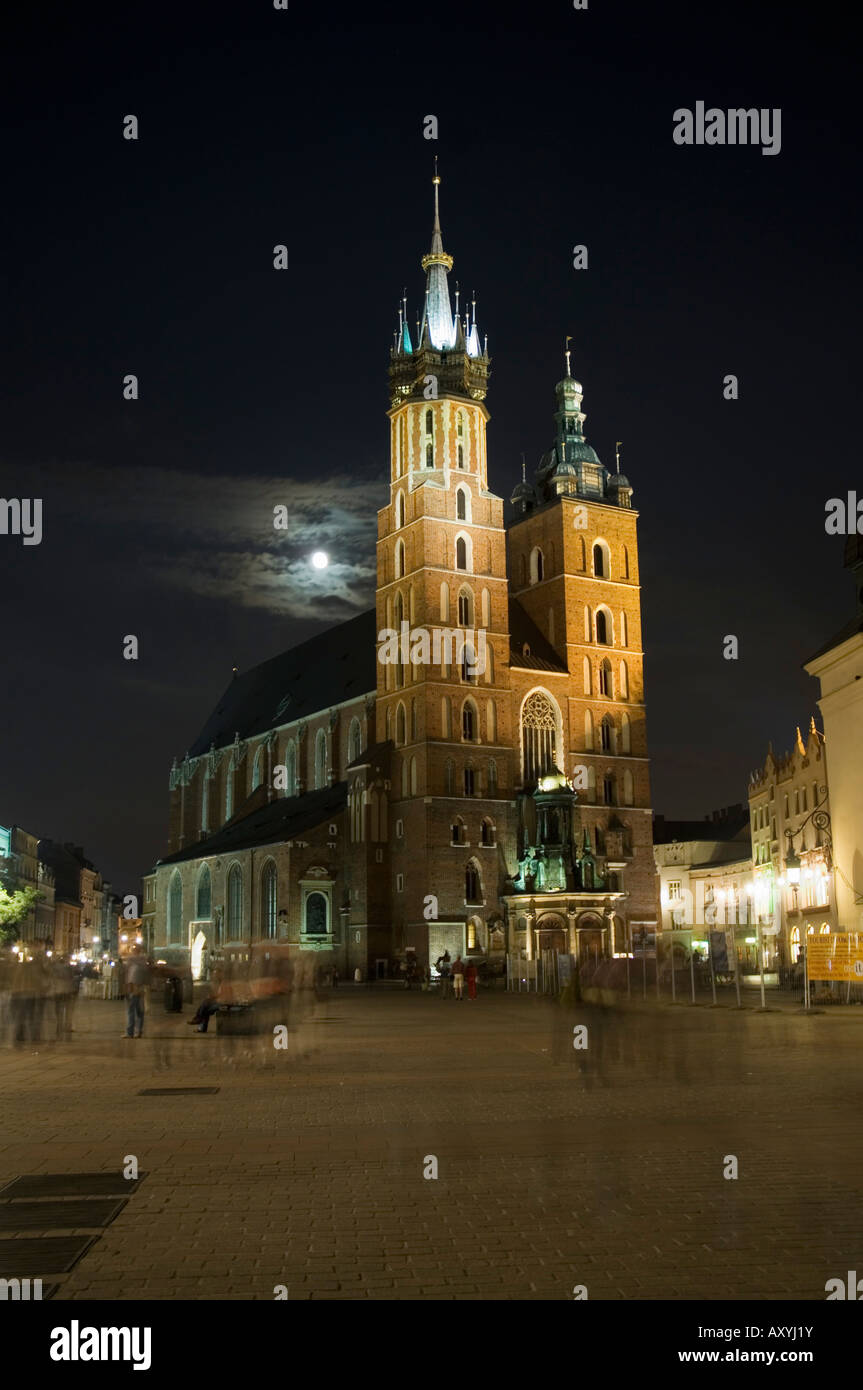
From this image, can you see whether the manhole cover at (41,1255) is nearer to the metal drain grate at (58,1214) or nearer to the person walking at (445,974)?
the metal drain grate at (58,1214)

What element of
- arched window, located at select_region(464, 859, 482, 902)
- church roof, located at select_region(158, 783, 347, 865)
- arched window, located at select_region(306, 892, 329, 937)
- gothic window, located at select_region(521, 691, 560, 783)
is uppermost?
gothic window, located at select_region(521, 691, 560, 783)

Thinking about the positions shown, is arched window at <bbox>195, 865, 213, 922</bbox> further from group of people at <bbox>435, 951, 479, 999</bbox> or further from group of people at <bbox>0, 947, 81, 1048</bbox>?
group of people at <bbox>0, 947, 81, 1048</bbox>

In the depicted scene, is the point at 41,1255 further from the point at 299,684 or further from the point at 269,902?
the point at 299,684

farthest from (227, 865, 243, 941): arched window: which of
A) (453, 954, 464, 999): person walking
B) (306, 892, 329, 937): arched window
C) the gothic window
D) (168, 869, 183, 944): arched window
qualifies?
(453, 954, 464, 999): person walking

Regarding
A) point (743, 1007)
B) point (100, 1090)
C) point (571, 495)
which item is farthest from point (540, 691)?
point (100, 1090)

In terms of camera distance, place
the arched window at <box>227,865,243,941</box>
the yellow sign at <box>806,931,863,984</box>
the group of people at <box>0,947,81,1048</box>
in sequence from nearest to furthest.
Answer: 1. the group of people at <box>0,947,81,1048</box>
2. the yellow sign at <box>806,931,863,984</box>
3. the arched window at <box>227,865,243,941</box>

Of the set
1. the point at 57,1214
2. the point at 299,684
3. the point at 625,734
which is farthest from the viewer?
the point at 299,684

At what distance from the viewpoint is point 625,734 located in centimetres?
6881

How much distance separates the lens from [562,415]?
75.6 meters

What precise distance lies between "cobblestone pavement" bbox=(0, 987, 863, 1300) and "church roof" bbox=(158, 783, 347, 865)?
46881mm

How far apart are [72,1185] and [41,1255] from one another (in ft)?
6.98

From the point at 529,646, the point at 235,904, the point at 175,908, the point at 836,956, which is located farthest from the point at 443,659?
the point at 836,956

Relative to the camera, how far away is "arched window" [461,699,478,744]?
6381 centimetres
